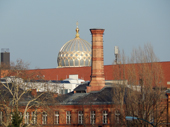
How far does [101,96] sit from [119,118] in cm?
579

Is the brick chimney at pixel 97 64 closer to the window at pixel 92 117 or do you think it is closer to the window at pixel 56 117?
the window at pixel 92 117

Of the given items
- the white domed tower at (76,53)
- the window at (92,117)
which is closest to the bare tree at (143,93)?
the window at (92,117)

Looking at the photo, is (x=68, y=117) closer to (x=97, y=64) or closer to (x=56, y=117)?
(x=56, y=117)

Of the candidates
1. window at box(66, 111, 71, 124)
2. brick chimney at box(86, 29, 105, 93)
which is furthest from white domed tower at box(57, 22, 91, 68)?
window at box(66, 111, 71, 124)

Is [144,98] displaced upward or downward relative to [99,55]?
downward

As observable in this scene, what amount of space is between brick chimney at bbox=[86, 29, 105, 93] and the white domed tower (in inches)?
1410

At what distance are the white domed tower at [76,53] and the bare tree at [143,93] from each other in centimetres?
4240

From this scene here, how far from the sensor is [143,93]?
48719 mm

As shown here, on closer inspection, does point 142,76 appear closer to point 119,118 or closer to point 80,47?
point 119,118

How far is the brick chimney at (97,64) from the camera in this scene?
60375 millimetres

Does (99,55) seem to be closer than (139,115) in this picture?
No

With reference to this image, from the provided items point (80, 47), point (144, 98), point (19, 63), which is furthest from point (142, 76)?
point (80, 47)

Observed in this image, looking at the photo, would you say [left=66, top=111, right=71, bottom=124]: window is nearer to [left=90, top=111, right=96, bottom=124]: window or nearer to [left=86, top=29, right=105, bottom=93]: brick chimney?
[left=90, top=111, right=96, bottom=124]: window

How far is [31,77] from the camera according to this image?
169ft
